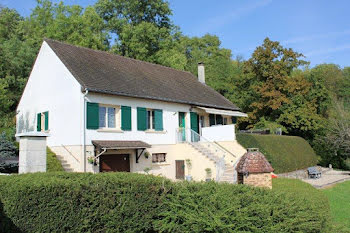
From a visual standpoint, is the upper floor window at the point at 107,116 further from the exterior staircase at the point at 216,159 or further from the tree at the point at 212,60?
the tree at the point at 212,60

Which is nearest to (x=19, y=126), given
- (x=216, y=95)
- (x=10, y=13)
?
(x=216, y=95)

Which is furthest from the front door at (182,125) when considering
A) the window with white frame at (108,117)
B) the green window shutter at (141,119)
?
the window with white frame at (108,117)

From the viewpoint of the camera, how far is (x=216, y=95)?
29391 millimetres

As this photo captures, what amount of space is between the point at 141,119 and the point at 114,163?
322cm

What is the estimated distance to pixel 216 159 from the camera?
2073 cm

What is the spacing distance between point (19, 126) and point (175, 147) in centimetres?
1164

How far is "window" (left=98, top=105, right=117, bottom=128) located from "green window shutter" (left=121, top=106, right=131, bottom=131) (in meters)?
0.55

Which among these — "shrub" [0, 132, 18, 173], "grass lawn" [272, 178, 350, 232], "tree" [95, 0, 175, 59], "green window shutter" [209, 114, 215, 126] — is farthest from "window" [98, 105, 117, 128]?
"tree" [95, 0, 175, 59]

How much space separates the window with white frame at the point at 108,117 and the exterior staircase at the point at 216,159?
584cm

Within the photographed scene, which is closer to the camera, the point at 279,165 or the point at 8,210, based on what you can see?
the point at 8,210

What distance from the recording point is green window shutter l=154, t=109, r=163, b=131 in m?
21.5

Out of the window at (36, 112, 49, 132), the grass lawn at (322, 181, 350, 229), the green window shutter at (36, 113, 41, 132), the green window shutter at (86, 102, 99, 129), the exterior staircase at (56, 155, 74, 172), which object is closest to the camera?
the grass lawn at (322, 181, 350, 229)

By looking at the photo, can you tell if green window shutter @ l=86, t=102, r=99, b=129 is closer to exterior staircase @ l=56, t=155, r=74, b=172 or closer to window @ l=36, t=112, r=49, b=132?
exterior staircase @ l=56, t=155, r=74, b=172

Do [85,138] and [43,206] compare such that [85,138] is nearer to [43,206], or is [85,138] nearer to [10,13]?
[43,206]
